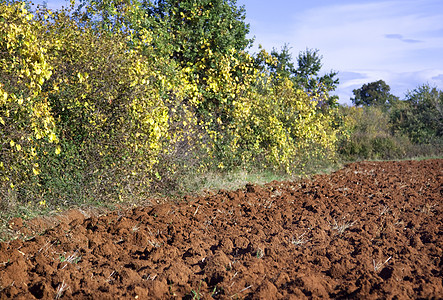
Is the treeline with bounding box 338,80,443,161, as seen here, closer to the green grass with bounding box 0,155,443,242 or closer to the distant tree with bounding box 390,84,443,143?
the distant tree with bounding box 390,84,443,143

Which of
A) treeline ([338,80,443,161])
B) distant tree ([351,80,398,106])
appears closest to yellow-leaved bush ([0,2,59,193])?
treeline ([338,80,443,161])

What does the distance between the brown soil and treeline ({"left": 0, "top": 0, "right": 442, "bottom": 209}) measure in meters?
0.94

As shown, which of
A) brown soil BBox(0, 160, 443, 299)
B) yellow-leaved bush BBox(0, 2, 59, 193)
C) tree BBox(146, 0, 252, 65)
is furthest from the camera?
tree BBox(146, 0, 252, 65)

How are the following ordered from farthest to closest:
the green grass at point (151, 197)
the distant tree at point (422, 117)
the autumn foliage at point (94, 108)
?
1. the distant tree at point (422, 117)
2. the green grass at point (151, 197)
3. the autumn foliage at point (94, 108)

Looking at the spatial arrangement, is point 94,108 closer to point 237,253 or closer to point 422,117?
point 237,253

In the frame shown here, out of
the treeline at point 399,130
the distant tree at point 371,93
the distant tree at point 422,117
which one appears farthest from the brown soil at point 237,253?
the distant tree at point 371,93

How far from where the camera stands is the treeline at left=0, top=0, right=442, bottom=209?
6598 mm

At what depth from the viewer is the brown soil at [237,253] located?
166 inches

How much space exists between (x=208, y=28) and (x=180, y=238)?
8030 millimetres

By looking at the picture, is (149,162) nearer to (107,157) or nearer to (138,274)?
(107,157)

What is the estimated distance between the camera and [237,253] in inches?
214

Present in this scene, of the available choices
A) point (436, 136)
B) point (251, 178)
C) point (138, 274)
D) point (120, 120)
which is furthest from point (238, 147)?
point (436, 136)

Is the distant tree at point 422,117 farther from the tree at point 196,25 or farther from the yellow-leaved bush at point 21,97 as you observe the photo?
the yellow-leaved bush at point 21,97

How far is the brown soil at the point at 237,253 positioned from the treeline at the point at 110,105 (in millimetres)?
938
